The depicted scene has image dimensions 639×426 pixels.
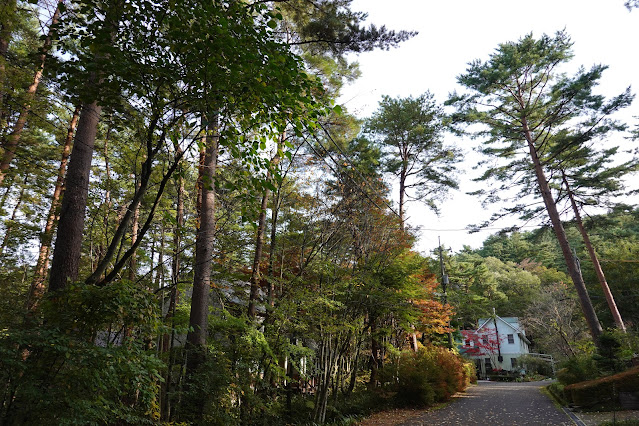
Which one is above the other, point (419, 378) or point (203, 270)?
point (203, 270)

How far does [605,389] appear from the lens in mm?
8977

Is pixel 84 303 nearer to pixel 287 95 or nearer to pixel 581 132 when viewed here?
pixel 287 95

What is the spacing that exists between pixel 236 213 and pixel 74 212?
4.09 metres

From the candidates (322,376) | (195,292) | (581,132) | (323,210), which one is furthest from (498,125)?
(195,292)

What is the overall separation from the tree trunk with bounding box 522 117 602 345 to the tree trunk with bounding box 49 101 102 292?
49.8ft

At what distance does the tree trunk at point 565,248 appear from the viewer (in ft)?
41.8

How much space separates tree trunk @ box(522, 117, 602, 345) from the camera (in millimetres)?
12750

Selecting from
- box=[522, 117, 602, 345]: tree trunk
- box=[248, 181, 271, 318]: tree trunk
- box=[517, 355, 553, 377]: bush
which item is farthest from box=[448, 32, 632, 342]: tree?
box=[517, 355, 553, 377]: bush

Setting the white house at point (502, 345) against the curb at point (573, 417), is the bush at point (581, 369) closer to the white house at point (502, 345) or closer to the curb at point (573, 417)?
the curb at point (573, 417)

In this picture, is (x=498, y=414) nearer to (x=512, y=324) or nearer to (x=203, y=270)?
(x=203, y=270)

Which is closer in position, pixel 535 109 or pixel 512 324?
pixel 535 109

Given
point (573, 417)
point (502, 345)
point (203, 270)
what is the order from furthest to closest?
point (502, 345)
point (573, 417)
point (203, 270)

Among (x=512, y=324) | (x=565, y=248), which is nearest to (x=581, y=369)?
(x=565, y=248)

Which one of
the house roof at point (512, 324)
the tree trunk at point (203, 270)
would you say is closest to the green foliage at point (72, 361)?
the tree trunk at point (203, 270)
